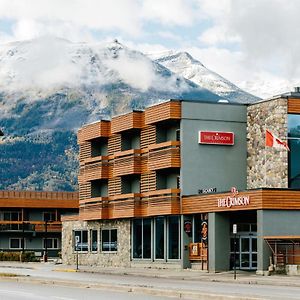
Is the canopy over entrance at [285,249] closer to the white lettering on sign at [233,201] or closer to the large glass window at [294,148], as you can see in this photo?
the white lettering on sign at [233,201]

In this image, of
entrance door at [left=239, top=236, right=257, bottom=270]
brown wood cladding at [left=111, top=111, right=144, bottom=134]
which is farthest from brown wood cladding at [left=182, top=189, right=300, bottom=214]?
brown wood cladding at [left=111, top=111, right=144, bottom=134]

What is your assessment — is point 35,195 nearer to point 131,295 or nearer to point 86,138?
point 86,138

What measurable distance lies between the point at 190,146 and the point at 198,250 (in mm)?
7443

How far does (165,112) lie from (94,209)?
560 inches

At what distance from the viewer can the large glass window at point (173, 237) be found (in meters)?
69.9

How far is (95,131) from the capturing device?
267 feet

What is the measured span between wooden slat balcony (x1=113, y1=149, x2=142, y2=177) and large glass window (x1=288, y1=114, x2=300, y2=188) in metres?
11.8

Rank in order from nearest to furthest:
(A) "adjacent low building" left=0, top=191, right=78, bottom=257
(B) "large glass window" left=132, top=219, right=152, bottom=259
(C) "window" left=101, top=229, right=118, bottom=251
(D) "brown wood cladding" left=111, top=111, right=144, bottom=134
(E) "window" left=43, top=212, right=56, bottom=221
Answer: (B) "large glass window" left=132, top=219, right=152, bottom=259
(D) "brown wood cladding" left=111, top=111, right=144, bottom=134
(C) "window" left=101, top=229, right=118, bottom=251
(A) "adjacent low building" left=0, top=191, right=78, bottom=257
(E) "window" left=43, top=212, right=56, bottom=221

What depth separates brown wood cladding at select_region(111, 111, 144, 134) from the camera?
74938 mm

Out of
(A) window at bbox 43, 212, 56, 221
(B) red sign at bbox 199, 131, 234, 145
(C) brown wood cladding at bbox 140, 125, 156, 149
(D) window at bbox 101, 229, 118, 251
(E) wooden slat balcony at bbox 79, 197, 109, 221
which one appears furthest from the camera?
(A) window at bbox 43, 212, 56, 221

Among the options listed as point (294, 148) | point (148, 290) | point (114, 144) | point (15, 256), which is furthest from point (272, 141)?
point (15, 256)

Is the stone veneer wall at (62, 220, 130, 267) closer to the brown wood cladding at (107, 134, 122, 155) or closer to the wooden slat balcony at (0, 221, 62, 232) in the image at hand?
the brown wood cladding at (107, 134, 122, 155)

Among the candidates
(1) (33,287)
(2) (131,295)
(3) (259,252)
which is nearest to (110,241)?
(3) (259,252)

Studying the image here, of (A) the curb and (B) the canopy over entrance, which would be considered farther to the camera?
(B) the canopy over entrance
